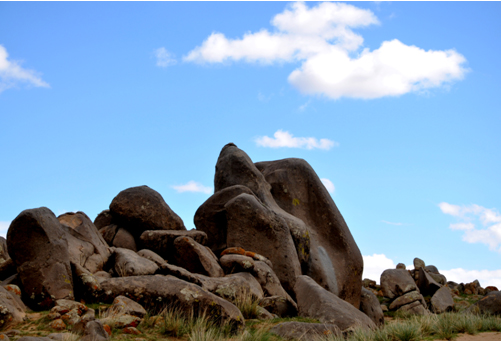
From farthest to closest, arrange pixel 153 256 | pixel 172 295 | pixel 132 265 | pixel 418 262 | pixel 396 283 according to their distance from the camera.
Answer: pixel 418 262, pixel 396 283, pixel 153 256, pixel 132 265, pixel 172 295

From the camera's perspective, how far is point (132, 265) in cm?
1421

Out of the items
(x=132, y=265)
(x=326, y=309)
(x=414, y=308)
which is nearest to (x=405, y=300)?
(x=414, y=308)

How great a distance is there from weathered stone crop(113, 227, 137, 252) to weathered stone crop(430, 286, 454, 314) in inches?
650

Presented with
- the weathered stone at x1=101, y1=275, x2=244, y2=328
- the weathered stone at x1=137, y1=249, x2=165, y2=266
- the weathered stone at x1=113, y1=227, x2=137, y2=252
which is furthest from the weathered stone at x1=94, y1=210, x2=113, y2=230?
the weathered stone at x1=101, y1=275, x2=244, y2=328

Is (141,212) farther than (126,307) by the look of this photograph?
Yes

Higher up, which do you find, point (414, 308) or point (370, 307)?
point (370, 307)

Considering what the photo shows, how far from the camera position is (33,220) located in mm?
12766

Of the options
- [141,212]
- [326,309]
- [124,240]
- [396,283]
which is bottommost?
[326,309]

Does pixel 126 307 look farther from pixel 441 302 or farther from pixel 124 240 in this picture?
pixel 441 302

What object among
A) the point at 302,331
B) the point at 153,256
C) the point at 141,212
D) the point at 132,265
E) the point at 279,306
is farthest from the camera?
the point at 141,212

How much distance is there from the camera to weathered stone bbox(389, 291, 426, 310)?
2555cm

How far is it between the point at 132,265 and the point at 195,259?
7.35ft

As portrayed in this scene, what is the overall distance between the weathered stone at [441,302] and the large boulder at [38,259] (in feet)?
65.7

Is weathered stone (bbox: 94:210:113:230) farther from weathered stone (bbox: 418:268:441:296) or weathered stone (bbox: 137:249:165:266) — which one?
weathered stone (bbox: 418:268:441:296)
